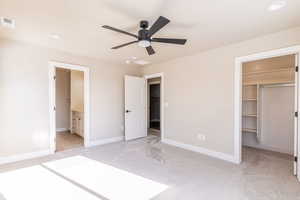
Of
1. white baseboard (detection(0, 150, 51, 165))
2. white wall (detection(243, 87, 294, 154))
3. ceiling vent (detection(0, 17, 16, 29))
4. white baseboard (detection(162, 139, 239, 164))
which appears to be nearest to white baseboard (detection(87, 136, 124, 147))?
white baseboard (detection(0, 150, 51, 165))

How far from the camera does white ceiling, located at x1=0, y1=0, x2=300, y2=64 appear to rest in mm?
1863

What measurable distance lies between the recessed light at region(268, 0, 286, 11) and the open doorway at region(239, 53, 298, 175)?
147 centimetres

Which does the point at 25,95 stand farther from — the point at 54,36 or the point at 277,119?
the point at 277,119

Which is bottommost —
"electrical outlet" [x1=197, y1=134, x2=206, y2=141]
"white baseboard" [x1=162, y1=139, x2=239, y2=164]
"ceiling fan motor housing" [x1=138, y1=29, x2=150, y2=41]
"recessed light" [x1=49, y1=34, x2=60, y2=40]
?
"white baseboard" [x1=162, y1=139, x2=239, y2=164]

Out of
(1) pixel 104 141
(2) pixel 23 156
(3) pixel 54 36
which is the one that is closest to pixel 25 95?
(2) pixel 23 156

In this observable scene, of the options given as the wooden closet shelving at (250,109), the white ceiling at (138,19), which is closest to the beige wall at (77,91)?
the white ceiling at (138,19)

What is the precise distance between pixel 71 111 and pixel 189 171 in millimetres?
4698

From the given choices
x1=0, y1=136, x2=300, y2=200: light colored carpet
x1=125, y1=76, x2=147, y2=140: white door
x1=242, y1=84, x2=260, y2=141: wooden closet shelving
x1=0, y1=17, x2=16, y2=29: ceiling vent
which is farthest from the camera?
x1=125, y1=76, x2=147, y2=140: white door

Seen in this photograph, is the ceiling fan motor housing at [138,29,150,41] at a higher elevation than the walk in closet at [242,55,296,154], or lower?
higher

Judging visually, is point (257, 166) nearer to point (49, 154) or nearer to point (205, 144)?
point (205, 144)

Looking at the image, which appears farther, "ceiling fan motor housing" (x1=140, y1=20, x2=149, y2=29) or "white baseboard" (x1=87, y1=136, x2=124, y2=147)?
"white baseboard" (x1=87, y1=136, x2=124, y2=147)

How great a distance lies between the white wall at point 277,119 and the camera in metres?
3.46

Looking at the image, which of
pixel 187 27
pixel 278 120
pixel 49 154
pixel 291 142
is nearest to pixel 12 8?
pixel 187 27

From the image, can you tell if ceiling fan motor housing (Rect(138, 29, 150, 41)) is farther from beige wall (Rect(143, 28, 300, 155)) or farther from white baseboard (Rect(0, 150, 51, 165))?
white baseboard (Rect(0, 150, 51, 165))
